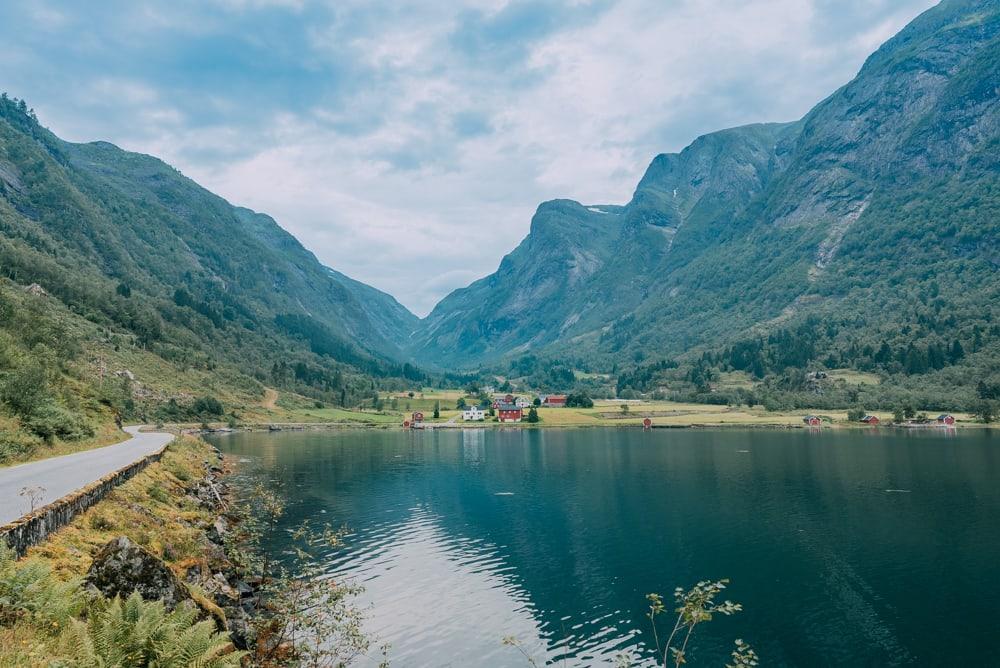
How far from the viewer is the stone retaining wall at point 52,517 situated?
2048cm

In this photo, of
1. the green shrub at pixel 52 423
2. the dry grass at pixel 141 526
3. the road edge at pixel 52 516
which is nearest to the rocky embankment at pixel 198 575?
the dry grass at pixel 141 526

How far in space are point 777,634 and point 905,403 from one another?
19631 cm

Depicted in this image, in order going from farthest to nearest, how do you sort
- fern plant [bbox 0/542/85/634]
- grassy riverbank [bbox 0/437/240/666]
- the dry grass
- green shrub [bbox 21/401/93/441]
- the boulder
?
green shrub [bbox 21/401/93/441], the dry grass, the boulder, fern plant [bbox 0/542/85/634], grassy riverbank [bbox 0/437/240/666]

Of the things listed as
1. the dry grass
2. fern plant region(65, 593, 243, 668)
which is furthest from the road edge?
fern plant region(65, 593, 243, 668)

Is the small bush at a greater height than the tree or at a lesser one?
greater

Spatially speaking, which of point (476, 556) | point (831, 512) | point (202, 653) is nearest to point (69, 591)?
point (202, 653)

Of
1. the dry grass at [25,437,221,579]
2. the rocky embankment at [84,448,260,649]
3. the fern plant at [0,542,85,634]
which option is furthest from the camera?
the dry grass at [25,437,221,579]

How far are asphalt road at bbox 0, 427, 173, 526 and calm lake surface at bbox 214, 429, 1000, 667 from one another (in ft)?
51.7

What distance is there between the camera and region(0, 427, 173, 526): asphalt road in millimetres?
25734

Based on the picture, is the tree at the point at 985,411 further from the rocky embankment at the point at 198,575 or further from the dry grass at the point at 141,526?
the dry grass at the point at 141,526

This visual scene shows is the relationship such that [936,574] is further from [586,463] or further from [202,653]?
[586,463]

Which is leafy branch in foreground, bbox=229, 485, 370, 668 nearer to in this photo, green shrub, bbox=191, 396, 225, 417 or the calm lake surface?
the calm lake surface

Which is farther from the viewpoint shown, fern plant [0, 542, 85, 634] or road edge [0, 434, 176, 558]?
road edge [0, 434, 176, 558]

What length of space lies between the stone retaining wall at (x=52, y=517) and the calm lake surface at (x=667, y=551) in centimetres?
1690
